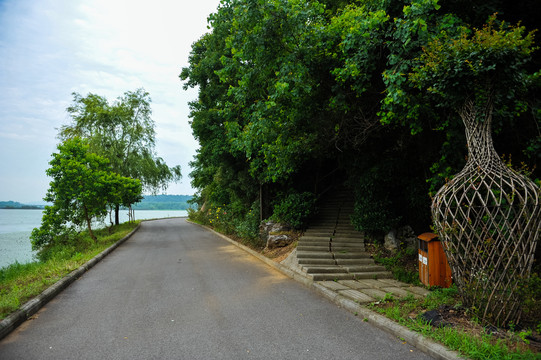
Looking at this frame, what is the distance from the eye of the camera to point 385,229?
9.67 metres

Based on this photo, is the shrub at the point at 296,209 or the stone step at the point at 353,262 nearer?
the stone step at the point at 353,262

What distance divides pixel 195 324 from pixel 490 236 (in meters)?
4.46

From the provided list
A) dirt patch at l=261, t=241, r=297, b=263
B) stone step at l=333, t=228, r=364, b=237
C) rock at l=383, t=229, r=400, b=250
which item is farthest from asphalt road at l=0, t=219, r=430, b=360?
rock at l=383, t=229, r=400, b=250

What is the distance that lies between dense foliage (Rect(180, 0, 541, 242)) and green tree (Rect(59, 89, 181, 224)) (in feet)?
50.6

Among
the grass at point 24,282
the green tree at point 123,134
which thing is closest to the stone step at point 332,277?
the grass at point 24,282

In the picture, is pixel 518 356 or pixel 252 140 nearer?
pixel 518 356

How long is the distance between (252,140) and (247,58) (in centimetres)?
250

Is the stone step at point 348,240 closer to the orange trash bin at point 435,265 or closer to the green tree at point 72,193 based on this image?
the orange trash bin at point 435,265

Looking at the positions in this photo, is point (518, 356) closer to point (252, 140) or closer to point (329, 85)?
point (329, 85)

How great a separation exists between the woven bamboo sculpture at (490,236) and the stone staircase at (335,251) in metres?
3.49

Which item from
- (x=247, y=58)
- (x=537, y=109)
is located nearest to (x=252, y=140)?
(x=247, y=58)

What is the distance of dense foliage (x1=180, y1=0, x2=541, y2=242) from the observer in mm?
5527

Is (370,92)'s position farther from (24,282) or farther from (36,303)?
(24,282)

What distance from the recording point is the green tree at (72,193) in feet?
44.9
